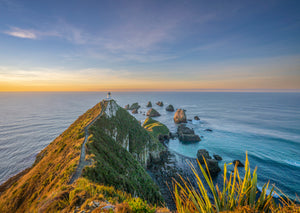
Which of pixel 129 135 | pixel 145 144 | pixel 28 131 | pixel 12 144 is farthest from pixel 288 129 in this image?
pixel 28 131

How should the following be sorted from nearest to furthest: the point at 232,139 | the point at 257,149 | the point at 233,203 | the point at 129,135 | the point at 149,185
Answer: the point at 233,203, the point at 149,185, the point at 129,135, the point at 257,149, the point at 232,139

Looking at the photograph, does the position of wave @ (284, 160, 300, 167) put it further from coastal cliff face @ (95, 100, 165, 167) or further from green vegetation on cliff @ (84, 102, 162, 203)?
green vegetation on cliff @ (84, 102, 162, 203)

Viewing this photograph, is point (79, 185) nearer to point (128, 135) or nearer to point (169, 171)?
point (128, 135)

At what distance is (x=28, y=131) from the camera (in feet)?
185

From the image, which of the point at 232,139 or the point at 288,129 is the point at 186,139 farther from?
the point at 288,129

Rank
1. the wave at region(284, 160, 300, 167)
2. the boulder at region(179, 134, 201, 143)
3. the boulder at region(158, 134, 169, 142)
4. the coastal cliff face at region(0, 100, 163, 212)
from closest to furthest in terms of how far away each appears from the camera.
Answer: the coastal cliff face at region(0, 100, 163, 212), the wave at region(284, 160, 300, 167), the boulder at region(179, 134, 201, 143), the boulder at region(158, 134, 169, 142)

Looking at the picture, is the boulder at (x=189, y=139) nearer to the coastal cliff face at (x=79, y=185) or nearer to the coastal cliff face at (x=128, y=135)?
the coastal cliff face at (x=128, y=135)

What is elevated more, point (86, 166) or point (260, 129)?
point (86, 166)

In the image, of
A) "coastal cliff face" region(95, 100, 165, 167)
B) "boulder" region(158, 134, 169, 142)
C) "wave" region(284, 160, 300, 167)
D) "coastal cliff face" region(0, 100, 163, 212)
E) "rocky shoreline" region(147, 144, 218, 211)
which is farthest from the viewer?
"boulder" region(158, 134, 169, 142)

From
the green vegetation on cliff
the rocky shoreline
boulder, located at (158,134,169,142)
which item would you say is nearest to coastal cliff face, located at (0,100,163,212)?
the green vegetation on cliff

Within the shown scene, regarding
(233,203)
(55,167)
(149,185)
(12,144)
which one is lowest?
(12,144)

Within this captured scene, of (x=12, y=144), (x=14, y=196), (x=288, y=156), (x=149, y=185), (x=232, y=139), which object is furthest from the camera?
(x=232, y=139)

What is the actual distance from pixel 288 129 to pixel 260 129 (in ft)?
35.6

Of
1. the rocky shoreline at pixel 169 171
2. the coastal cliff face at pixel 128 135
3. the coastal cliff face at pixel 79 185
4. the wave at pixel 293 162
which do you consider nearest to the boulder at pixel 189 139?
the rocky shoreline at pixel 169 171
